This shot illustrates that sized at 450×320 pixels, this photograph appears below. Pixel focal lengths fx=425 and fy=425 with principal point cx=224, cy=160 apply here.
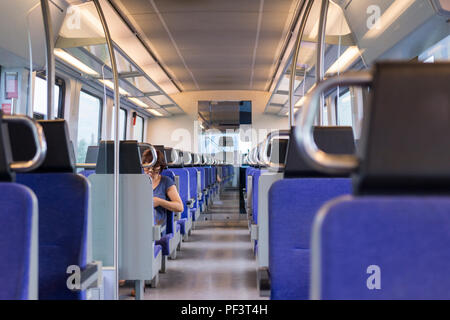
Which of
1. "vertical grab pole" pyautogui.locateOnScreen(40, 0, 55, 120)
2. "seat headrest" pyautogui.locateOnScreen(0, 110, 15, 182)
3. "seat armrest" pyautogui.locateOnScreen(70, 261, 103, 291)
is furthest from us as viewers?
"vertical grab pole" pyautogui.locateOnScreen(40, 0, 55, 120)

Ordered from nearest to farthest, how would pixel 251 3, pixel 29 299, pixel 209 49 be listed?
pixel 29 299
pixel 251 3
pixel 209 49

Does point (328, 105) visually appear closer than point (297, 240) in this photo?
No

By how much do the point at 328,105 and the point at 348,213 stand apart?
17.0 ft

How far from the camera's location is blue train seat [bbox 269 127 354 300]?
184cm

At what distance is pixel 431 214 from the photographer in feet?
2.94

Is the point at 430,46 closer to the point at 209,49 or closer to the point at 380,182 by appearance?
the point at 380,182

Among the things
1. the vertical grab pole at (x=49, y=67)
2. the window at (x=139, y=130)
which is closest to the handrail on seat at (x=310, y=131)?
the vertical grab pole at (x=49, y=67)

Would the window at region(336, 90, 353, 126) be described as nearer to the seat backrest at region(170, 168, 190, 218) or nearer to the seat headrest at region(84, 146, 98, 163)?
the seat backrest at region(170, 168, 190, 218)

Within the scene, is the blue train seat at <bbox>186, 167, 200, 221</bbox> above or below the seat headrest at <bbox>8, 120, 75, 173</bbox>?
below

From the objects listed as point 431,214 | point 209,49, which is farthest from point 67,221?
point 209,49

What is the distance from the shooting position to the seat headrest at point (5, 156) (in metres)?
1.12

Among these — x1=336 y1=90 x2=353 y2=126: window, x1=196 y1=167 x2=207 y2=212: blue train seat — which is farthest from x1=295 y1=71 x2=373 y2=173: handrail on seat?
x1=196 y1=167 x2=207 y2=212: blue train seat

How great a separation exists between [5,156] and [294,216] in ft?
3.82
